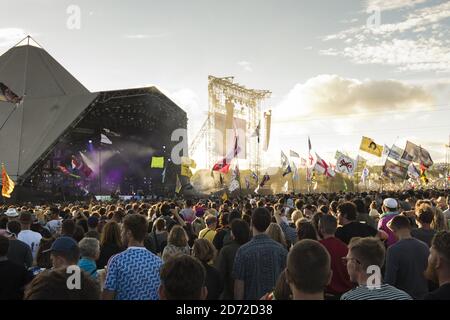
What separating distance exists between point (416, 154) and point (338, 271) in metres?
29.2

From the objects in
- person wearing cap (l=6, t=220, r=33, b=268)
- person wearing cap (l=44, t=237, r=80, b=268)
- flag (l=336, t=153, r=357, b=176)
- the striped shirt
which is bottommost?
person wearing cap (l=6, t=220, r=33, b=268)

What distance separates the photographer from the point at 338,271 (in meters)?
5.52

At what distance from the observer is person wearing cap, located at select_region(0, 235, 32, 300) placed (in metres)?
4.82

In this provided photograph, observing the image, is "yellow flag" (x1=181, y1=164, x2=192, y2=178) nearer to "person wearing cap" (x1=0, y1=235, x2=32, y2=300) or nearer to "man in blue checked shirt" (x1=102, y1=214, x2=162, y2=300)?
"person wearing cap" (x1=0, y1=235, x2=32, y2=300)

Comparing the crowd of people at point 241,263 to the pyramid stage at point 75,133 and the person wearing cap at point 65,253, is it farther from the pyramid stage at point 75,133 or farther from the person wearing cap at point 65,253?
the pyramid stage at point 75,133

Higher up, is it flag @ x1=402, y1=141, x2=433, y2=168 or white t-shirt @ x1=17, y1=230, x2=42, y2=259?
flag @ x1=402, y1=141, x2=433, y2=168

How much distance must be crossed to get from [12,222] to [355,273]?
252 inches

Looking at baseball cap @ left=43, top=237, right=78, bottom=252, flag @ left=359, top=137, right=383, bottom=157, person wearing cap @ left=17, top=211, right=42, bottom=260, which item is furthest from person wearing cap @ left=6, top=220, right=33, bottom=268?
flag @ left=359, top=137, right=383, bottom=157

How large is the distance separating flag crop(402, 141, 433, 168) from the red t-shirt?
27.9 meters

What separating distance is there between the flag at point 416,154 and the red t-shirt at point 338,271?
91.5 feet

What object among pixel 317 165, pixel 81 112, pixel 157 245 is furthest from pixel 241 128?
pixel 157 245

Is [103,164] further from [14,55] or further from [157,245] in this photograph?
[157,245]

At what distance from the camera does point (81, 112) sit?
121 ft

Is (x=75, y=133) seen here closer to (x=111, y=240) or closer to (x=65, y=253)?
(x=111, y=240)
